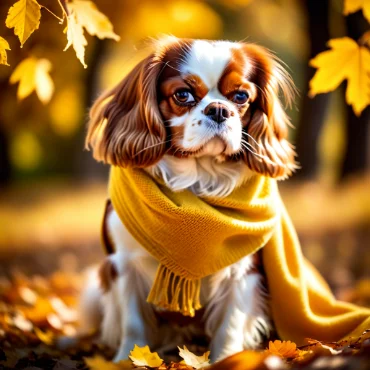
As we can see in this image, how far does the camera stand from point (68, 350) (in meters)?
3.00

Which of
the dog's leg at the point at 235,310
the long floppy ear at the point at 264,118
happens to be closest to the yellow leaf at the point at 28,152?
the dog's leg at the point at 235,310

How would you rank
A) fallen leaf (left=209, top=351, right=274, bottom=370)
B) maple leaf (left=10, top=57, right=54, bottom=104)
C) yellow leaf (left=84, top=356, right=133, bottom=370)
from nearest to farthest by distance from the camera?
fallen leaf (left=209, top=351, right=274, bottom=370), yellow leaf (left=84, top=356, right=133, bottom=370), maple leaf (left=10, top=57, right=54, bottom=104)

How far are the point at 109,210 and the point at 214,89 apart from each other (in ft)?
2.55

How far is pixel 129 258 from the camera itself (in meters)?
2.71

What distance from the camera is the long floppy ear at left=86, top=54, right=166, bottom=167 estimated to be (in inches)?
97.0

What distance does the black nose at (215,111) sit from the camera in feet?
7.75

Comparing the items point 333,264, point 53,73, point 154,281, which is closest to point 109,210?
point 154,281

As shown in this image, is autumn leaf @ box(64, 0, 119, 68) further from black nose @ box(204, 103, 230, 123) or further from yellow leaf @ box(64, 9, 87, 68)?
black nose @ box(204, 103, 230, 123)

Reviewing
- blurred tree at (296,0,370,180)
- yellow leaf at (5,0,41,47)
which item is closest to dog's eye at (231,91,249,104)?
yellow leaf at (5,0,41,47)

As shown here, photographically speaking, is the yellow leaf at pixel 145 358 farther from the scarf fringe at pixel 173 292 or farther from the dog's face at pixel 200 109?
the dog's face at pixel 200 109

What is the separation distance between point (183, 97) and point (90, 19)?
1.60 feet

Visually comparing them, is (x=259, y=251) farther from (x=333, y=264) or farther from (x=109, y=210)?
(x=333, y=264)

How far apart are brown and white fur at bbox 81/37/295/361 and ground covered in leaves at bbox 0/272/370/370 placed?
0.18m

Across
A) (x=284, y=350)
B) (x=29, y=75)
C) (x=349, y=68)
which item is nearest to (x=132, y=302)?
(x=284, y=350)
